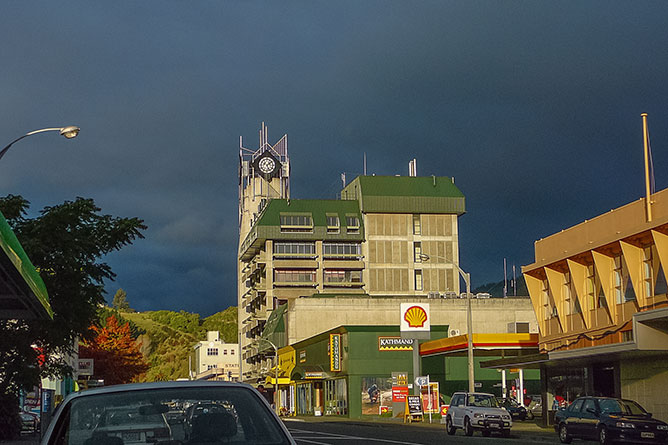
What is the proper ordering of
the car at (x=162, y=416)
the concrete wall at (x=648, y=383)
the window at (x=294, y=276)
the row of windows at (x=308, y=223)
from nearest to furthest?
the car at (x=162, y=416), the concrete wall at (x=648, y=383), the window at (x=294, y=276), the row of windows at (x=308, y=223)

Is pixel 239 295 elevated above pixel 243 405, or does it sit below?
above

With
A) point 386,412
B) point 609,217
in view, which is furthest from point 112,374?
point 609,217

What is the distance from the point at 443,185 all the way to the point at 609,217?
100130 millimetres

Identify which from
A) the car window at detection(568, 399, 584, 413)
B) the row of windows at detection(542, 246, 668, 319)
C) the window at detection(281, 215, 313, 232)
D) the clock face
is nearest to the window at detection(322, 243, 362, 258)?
the window at detection(281, 215, 313, 232)

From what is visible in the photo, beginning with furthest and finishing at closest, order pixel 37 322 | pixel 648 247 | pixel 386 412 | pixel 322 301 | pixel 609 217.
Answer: pixel 322 301
pixel 386 412
pixel 609 217
pixel 648 247
pixel 37 322

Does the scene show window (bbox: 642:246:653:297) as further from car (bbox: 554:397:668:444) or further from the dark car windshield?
the dark car windshield

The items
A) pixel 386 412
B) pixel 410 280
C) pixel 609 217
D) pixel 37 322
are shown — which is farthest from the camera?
pixel 410 280

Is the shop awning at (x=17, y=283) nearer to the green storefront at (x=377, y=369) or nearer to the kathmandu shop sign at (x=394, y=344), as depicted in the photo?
the green storefront at (x=377, y=369)

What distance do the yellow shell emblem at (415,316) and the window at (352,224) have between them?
65268 millimetres

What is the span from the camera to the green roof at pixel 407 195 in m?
134

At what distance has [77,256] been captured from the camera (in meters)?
28.7

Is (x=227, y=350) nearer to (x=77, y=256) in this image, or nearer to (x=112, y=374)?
(x=112, y=374)

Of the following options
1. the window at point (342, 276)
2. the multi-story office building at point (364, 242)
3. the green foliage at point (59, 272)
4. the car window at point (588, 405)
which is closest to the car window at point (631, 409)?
the car window at point (588, 405)

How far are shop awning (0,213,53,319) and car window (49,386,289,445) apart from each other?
22.4 ft
